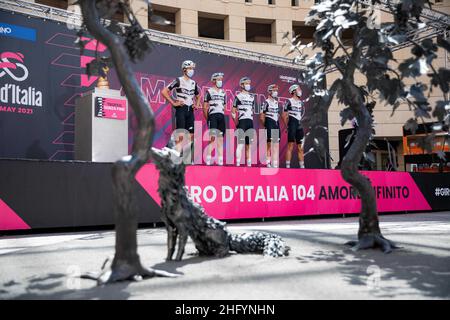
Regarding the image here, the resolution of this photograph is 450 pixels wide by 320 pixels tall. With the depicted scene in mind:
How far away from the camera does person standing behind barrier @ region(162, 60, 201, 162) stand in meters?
12.4

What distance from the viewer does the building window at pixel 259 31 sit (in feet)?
85.3

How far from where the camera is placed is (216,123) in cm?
1305

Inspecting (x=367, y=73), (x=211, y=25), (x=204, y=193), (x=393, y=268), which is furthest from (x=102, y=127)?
(x=211, y=25)

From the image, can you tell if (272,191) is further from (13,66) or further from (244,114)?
(13,66)

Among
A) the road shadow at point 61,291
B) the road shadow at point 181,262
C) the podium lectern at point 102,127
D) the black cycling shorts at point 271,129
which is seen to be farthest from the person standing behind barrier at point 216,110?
the road shadow at point 61,291

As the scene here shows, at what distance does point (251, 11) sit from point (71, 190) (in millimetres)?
19516

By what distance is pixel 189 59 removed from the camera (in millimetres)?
13617

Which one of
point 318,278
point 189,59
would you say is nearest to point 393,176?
point 189,59

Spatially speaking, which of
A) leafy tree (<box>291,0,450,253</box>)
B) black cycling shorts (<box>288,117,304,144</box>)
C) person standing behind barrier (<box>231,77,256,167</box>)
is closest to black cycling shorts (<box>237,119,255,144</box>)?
person standing behind barrier (<box>231,77,256,167</box>)

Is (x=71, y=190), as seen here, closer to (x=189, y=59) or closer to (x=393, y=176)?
(x=189, y=59)

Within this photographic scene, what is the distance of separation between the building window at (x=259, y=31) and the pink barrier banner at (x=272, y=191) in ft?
52.3

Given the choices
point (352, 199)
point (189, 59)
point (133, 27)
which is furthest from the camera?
point (189, 59)
